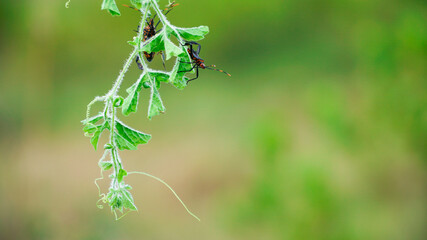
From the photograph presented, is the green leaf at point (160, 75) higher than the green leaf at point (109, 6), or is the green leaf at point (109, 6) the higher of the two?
the green leaf at point (109, 6)

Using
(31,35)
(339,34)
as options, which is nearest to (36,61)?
(31,35)

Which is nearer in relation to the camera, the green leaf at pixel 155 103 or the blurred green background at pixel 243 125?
the green leaf at pixel 155 103

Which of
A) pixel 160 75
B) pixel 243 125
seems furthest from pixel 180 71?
pixel 243 125

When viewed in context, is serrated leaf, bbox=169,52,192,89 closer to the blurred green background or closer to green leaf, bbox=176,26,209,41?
green leaf, bbox=176,26,209,41

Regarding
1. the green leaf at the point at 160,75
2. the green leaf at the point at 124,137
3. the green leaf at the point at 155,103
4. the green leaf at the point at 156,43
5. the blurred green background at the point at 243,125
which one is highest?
the green leaf at the point at 156,43

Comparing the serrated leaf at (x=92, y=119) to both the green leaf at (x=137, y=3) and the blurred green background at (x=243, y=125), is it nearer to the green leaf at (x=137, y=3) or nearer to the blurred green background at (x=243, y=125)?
the green leaf at (x=137, y=3)

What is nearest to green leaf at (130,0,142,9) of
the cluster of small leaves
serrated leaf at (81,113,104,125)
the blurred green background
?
the cluster of small leaves

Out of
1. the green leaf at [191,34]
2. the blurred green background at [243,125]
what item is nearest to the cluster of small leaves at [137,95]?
the green leaf at [191,34]

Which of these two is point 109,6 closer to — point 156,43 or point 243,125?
point 156,43

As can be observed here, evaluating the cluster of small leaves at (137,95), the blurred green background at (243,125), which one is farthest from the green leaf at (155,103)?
the blurred green background at (243,125)
